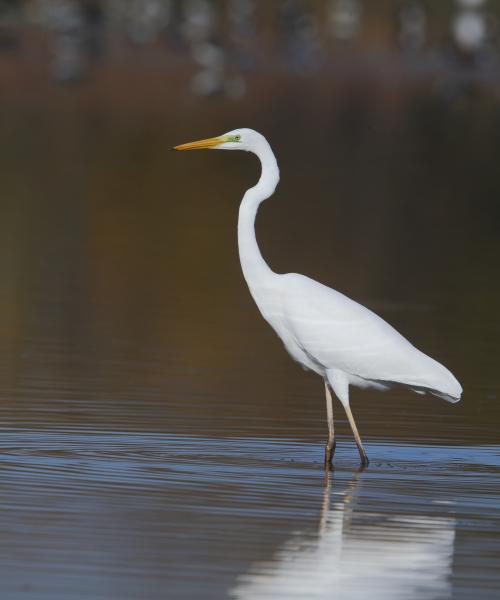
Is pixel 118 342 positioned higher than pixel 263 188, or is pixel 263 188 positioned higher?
pixel 263 188

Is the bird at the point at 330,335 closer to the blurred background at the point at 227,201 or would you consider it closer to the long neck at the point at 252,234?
the long neck at the point at 252,234

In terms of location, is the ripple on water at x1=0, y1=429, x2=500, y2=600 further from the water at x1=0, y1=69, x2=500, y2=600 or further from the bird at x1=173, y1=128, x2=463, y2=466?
the bird at x1=173, y1=128, x2=463, y2=466

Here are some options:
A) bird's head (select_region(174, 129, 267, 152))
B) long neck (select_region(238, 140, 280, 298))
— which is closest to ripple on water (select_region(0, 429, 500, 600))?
long neck (select_region(238, 140, 280, 298))

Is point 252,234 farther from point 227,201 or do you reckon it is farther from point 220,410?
point 227,201

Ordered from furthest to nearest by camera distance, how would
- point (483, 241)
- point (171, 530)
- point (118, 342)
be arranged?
1. point (483, 241)
2. point (118, 342)
3. point (171, 530)

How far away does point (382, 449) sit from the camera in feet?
31.1

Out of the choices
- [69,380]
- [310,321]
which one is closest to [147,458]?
[310,321]

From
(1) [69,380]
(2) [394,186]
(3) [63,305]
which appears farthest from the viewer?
(2) [394,186]

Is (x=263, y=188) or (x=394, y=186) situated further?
(x=394, y=186)

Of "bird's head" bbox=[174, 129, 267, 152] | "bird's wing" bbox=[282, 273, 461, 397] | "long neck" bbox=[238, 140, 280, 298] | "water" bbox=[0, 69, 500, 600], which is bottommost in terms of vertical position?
"water" bbox=[0, 69, 500, 600]

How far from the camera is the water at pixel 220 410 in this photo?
687 cm

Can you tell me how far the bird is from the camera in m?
9.13

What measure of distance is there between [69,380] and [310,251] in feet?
27.1

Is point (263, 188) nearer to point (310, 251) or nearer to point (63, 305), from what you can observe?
point (63, 305)
